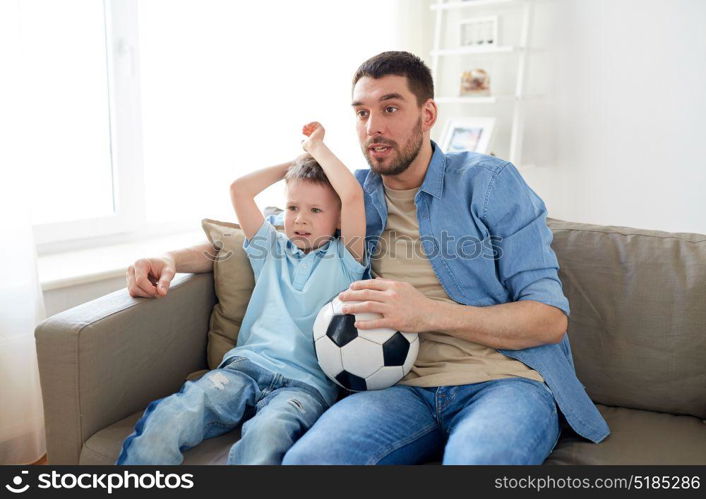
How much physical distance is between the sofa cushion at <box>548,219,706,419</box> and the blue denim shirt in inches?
4.4

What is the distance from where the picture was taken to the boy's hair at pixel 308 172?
168 cm

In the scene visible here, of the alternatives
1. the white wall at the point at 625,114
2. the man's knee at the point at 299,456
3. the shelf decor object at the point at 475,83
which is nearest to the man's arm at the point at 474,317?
the man's knee at the point at 299,456

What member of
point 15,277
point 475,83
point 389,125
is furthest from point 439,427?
point 475,83

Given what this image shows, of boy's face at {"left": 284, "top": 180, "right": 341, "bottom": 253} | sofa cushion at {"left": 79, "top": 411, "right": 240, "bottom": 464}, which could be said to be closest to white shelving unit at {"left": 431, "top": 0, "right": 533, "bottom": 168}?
boy's face at {"left": 284, "top": 180, "right": 341, "bottom": 253}

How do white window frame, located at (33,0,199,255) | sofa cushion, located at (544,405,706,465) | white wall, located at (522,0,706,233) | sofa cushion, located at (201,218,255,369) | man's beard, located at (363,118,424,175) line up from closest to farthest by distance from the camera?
sofa cushion, located at (544,405,706,465) < man's beard, located at (363,118,424,175) < sofa cushion, located at (201,218,255,369) < white window frame, located at (33,0,199,255) < white wall, located at (522,0,706,233)

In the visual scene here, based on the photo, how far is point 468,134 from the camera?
295 cm

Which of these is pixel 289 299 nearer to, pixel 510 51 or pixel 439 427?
pixel 439 427

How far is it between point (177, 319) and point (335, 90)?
1.58m

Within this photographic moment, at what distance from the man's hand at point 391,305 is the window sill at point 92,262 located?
586mm

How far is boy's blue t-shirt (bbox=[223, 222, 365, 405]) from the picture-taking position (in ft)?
5.16

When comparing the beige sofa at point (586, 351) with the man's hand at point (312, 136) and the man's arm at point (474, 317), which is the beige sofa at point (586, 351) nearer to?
the man's arm at point (474, 317)

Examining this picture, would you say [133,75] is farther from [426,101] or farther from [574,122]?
[574,122]

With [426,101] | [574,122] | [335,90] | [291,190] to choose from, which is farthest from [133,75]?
[574,122]

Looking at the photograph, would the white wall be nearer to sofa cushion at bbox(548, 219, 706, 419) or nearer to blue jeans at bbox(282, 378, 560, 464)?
sofa cushion at bbox(548, 219, 706, 419)
